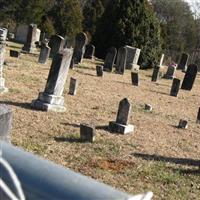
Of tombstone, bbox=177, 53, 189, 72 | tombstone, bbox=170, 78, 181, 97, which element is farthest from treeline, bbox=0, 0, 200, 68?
tombstone, bbox=170, 78, 181, 97

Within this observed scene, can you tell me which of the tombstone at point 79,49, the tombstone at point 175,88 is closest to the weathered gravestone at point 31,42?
the tombstone at point 79,49

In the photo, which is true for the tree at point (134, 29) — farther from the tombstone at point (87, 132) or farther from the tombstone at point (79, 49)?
the tombstone at point (87, 132)

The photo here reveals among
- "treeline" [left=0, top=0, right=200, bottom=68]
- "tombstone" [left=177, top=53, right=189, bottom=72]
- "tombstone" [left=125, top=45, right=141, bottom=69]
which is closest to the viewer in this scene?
"tombstone" [left=125, top=45, right=141, bottom=69]

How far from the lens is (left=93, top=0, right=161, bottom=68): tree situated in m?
25.7

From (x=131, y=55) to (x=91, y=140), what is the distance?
52.1 feet

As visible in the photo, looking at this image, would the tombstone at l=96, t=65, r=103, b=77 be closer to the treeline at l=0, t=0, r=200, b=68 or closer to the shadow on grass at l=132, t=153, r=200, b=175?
the treeline at l=0, t=0, r=200, b=68

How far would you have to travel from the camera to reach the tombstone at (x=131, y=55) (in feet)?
77.7

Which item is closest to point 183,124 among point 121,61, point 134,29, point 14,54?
point 14,54

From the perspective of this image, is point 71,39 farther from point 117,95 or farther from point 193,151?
point 193,151

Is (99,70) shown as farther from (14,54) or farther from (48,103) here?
(48,103)

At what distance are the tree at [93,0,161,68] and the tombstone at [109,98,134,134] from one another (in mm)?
16130

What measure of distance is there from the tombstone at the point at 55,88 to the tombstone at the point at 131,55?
1303 cm

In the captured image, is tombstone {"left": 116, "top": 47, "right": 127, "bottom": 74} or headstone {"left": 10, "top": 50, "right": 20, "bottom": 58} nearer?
headstone {"left": 10, "top": 50, "right": 20, "bottom": 58}

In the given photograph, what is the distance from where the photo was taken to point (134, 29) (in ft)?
84.2
